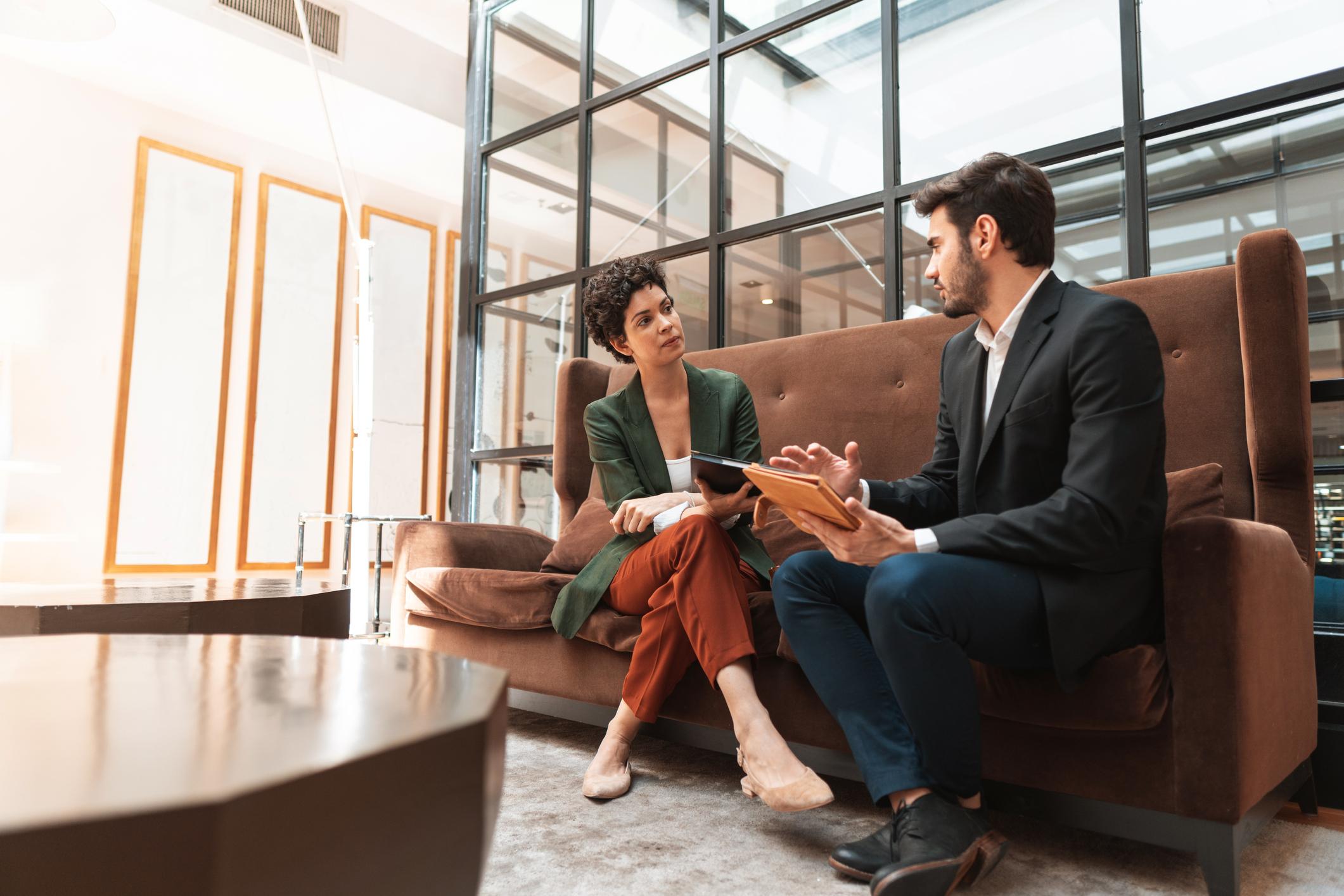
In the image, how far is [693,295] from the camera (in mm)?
3232

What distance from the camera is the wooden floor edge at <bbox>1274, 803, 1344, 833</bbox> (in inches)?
63.2

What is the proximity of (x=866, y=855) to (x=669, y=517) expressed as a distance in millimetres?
818

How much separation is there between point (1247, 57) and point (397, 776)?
2537mm

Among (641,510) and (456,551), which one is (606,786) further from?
(456,551)

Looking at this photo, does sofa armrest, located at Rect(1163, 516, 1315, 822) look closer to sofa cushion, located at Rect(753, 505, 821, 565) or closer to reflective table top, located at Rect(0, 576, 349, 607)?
sofa cushion, located at Rect(753, 505, 821, 565)

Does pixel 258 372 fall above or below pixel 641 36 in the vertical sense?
below

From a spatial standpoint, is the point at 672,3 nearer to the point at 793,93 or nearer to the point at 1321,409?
the point at 793,93

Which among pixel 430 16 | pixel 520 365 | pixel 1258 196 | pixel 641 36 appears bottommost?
pixel 520 365

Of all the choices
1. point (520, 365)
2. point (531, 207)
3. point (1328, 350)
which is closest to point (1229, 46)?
point (1328, 350)

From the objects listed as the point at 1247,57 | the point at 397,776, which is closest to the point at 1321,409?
the point at 1247,57

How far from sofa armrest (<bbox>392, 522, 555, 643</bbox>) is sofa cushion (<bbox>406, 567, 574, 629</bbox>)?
2.5 inches

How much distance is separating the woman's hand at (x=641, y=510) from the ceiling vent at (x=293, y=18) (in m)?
4.31

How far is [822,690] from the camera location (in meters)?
1.38

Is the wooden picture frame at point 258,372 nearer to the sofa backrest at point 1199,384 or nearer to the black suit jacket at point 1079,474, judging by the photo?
the sofa backrest at point 1199,384
